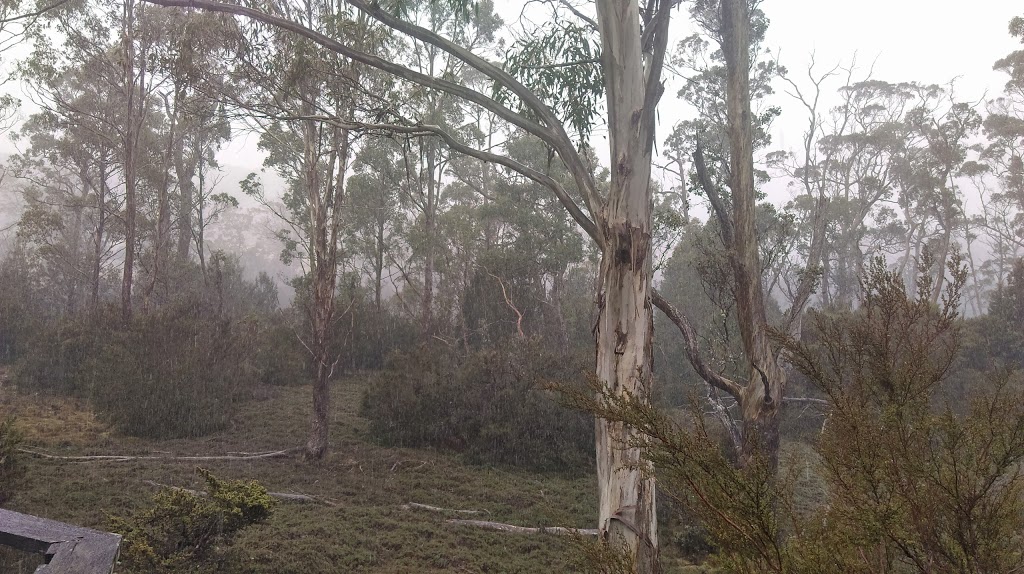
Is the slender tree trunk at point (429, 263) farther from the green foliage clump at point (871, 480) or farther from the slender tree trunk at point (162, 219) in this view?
the green foliage clump at point (871, 480)

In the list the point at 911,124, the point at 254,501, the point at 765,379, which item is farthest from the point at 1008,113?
the point at 254,501

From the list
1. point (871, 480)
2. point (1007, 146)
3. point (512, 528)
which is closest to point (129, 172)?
point (512, 528)

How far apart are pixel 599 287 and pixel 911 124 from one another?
2446 centimetres

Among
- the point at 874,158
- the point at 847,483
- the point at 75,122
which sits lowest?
the point at 847,483

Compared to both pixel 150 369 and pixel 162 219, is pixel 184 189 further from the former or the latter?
pixel 150 369

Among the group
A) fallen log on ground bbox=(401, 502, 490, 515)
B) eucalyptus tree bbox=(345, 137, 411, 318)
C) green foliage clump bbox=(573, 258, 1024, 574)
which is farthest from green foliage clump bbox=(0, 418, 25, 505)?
eucalyptus tree bbox=(345, 137, 411, 318)

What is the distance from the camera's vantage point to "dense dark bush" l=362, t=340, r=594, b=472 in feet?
28.1

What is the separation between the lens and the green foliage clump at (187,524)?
3.64 meters

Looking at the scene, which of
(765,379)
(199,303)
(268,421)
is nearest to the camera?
(765,379)

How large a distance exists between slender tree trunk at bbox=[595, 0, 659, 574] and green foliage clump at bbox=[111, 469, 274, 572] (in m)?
2.67

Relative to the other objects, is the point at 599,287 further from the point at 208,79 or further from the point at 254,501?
the point at 208,79

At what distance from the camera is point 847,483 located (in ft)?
6.32

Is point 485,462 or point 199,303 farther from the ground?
point 199,303

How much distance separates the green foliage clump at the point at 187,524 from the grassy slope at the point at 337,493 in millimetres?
359
